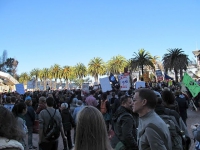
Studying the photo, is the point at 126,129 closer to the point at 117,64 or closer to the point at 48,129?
the point at 48,129

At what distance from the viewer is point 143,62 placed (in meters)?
42.2

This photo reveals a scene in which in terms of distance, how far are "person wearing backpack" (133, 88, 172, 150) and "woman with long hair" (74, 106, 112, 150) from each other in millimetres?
739

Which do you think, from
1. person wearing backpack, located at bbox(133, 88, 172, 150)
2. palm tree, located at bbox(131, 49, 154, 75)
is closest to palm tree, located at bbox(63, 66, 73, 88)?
palm tree, located at bbox(131, 49, 154, 75)

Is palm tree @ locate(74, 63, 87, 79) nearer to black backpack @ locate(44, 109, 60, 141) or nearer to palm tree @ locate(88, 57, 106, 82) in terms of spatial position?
palm tree @ locate(88, 57, 106, 82)

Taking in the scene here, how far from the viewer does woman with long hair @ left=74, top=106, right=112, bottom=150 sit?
7.00ft

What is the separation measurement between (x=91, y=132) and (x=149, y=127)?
900 mm

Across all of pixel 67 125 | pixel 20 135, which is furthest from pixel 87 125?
pixel 67 125

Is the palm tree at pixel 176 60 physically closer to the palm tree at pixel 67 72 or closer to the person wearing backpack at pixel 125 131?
the person wearing backpack at pixel 125 131

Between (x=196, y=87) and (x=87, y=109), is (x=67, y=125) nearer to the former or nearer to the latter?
(x=87, y=109)

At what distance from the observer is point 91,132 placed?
2.14 m

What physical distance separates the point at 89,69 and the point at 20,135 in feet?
246

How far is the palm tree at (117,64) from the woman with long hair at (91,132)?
232 ft

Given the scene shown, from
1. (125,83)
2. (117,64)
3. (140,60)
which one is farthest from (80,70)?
(125,83)

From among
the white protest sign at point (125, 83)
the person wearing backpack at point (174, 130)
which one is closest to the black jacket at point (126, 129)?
the person wearing backpack at point (174, 130)
